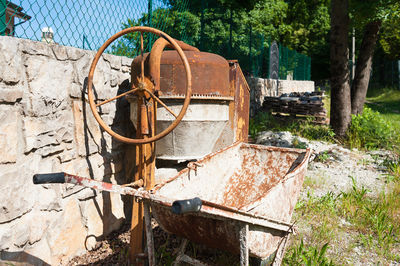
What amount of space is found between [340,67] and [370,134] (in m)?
1.50

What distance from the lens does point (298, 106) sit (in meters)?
8.24

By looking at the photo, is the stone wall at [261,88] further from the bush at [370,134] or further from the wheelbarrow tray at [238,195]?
the wheelbarrow tray at [238,195]

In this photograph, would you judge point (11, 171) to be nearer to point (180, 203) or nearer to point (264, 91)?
point (180, 203)

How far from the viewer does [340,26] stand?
20.5 feet

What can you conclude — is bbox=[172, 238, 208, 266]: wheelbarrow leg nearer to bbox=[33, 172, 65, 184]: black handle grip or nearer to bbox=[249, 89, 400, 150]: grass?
bbox=[33, 172, 65, 184]: black handle grip

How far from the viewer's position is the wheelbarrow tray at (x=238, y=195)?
75.0 inches

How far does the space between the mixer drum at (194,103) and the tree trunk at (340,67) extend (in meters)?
4.07

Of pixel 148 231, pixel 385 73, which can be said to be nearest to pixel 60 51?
pixel 148 231

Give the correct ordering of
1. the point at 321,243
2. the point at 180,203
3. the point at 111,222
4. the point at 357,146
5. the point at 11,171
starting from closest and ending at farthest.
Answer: the point at 180,203, the point at 11,171, the point at 321,243, the point at 111,222, the point at 357,146

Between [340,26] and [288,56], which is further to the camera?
[288,56]

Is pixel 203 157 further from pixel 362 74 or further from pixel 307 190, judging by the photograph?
pixel 362 74

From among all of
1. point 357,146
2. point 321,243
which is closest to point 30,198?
point 321,243

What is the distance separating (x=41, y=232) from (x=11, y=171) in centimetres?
56

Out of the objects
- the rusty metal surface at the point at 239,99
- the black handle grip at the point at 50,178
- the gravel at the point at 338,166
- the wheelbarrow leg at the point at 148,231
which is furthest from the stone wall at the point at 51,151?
the gravel at the point at 338,166
